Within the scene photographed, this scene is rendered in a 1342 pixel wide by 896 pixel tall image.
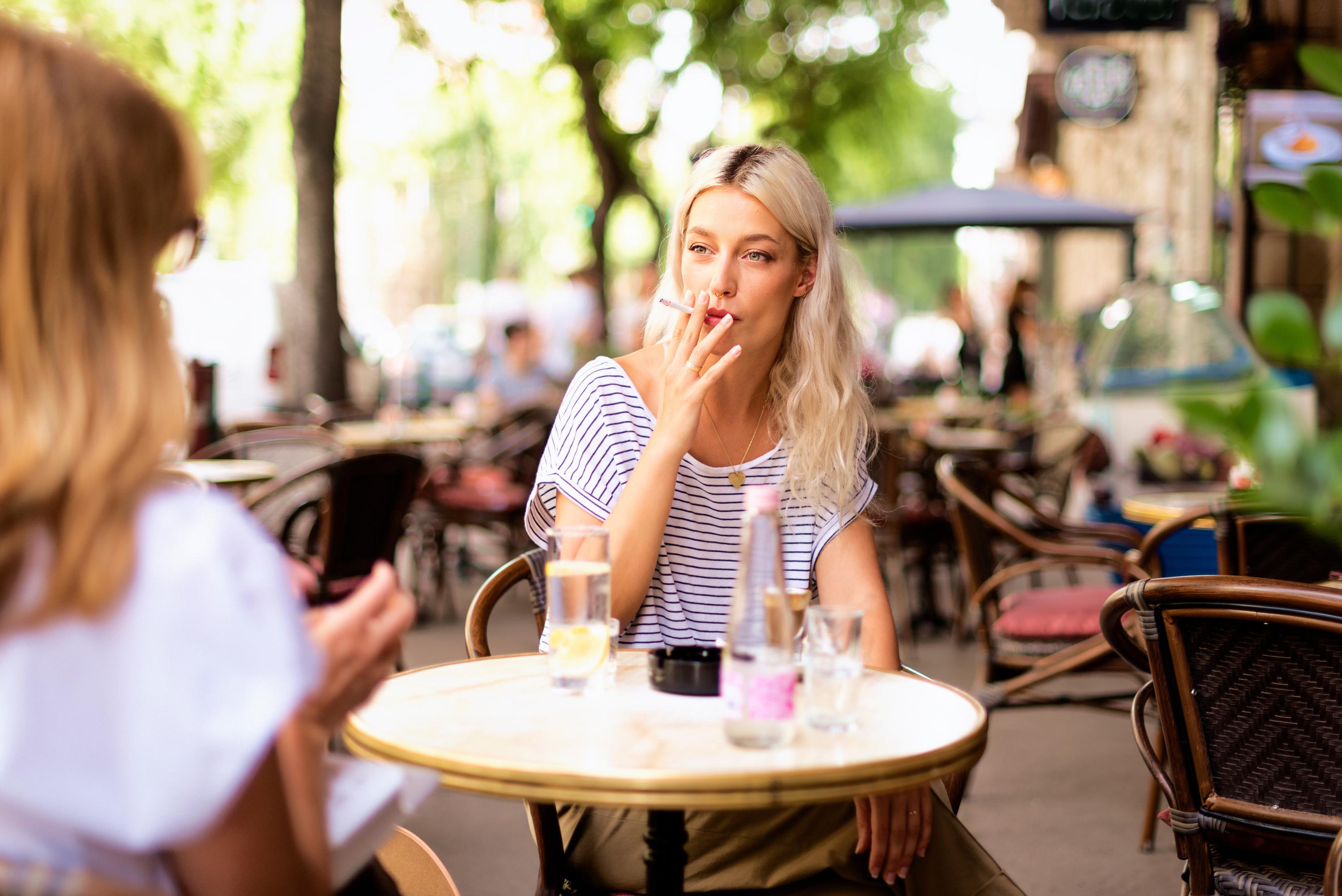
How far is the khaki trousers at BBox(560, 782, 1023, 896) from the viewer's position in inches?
77.6

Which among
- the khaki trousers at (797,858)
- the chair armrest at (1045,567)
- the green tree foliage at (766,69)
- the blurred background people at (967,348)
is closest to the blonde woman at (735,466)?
the khaki trousers at (797,858)

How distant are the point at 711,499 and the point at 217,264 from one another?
12.7m

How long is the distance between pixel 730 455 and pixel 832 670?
90cm

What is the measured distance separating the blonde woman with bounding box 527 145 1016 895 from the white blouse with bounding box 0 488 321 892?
43.0 inches

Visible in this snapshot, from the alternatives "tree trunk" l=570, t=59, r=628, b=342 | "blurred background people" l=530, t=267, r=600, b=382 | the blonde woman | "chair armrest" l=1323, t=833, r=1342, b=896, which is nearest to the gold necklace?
the blonde woman

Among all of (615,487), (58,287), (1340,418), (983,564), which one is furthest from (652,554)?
(983,564)

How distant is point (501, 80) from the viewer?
17609mm

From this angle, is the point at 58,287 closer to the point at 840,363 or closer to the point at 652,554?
the point at 652,554

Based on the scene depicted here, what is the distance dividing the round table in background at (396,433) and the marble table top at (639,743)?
5544 mm

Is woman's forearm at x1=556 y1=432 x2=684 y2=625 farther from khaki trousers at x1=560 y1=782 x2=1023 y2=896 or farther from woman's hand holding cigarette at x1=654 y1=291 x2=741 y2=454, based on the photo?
khaki trousers at x1=560 y1=782 x2=1023 y2=896

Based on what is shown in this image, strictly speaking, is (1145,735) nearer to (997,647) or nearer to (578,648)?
(578,648)

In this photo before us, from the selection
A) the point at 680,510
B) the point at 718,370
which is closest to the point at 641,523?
the point at 680,510

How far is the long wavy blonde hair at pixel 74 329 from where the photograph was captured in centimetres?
101

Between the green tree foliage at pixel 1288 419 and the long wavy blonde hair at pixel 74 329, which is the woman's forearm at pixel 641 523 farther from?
the green tree foliage at pixel 1288 419
